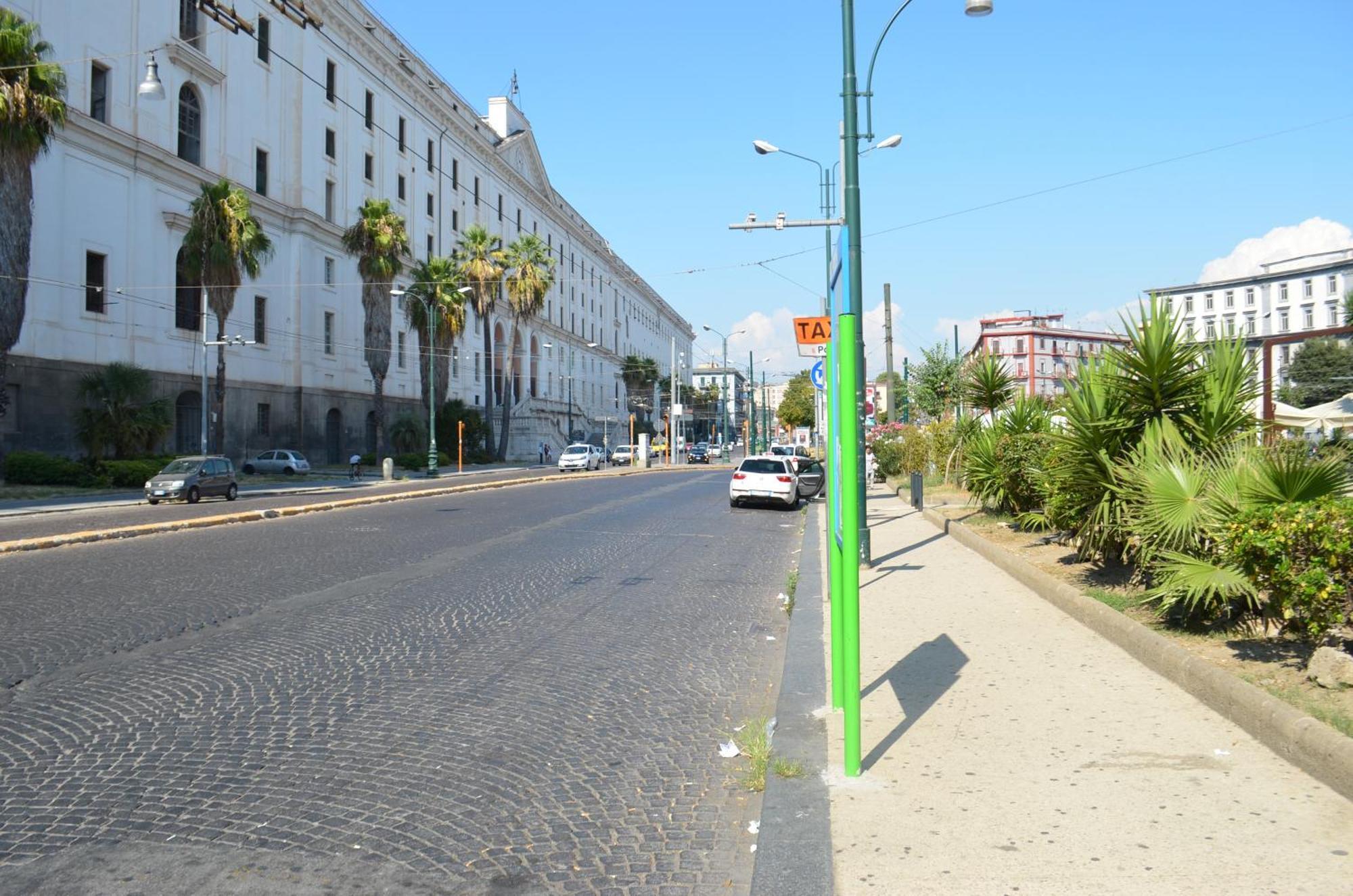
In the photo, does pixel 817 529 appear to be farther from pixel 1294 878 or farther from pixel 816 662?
pixel 1294 878

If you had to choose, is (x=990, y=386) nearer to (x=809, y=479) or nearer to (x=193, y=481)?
→ (x=809, y=479)

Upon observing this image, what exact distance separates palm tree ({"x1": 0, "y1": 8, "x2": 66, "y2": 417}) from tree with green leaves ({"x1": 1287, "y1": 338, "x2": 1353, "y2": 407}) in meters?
70.0

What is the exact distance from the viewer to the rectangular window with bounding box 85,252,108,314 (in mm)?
36625

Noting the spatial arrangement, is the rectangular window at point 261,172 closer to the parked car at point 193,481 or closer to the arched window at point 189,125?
the arched window at point 189,125

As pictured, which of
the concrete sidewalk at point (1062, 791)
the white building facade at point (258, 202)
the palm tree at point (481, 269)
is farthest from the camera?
the palm tree at point (481, 269)

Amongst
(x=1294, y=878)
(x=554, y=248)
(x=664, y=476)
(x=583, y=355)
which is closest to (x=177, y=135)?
(x=664, y=476)

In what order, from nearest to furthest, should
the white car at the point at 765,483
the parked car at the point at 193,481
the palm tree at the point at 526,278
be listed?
the white car at the point at 765,483 → the parked car at the point at 193,481 → the palm tree at the point at 526,278

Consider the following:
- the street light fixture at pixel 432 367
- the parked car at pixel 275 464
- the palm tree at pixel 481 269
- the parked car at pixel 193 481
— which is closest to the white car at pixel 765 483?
the parked car at pixel 193 481

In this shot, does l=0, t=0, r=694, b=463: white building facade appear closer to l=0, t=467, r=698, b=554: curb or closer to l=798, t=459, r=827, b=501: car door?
l=0, t=467, r=698, b=554: curb

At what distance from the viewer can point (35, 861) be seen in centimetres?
402

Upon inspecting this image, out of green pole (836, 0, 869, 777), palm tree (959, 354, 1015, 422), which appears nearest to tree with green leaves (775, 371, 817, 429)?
palm tree (959, 354, 1015, 422)

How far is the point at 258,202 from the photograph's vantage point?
47062 millimetres

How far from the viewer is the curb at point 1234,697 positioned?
4621 mm

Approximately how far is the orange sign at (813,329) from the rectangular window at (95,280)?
1424 inches
